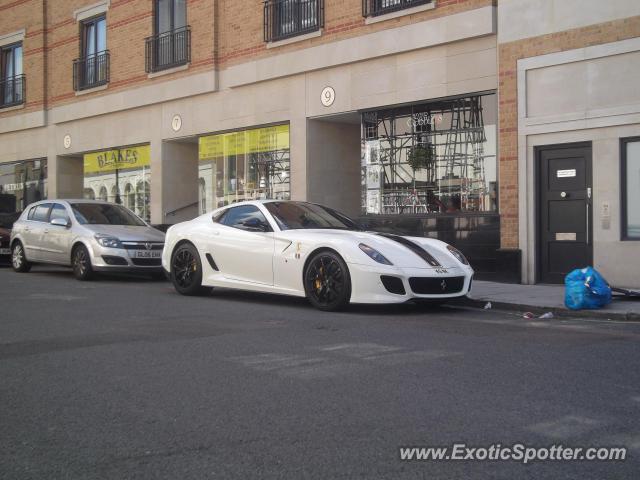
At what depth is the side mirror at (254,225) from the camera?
9.91 m

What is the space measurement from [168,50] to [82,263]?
811cm

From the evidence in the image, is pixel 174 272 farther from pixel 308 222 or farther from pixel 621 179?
pixel 621 179

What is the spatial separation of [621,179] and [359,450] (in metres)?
9.06

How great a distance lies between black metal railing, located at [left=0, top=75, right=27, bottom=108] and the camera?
24348 millimetres

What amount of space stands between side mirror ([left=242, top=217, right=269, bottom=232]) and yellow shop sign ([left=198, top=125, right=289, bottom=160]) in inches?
269

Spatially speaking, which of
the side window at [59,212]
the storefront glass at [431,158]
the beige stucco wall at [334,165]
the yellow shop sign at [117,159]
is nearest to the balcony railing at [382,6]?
the storefront glass at [431,158]

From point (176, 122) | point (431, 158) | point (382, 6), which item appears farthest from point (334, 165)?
point (176, 122)

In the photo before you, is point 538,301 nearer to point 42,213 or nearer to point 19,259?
point 42,213

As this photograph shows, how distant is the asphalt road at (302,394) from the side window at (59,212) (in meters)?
5.66

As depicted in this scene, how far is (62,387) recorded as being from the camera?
528 centimetres

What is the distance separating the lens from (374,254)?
8750mm

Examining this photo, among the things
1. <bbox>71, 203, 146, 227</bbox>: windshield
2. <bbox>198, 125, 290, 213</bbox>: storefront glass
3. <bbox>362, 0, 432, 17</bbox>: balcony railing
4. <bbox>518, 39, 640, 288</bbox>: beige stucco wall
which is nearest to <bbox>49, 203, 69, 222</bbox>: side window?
<bbox>71, 203, 146, 227</bbox>: windshield

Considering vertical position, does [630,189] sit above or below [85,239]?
above

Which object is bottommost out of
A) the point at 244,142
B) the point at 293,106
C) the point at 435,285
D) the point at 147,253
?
the point at 435,285
